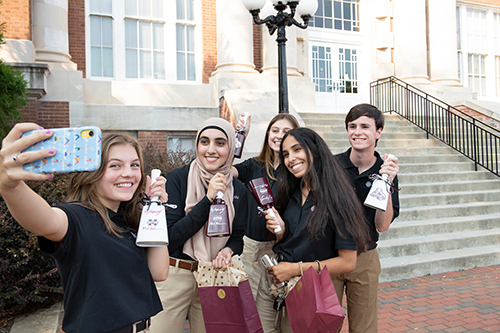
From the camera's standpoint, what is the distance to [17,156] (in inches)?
52.1

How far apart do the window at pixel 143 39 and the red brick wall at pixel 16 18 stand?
6.60 ft

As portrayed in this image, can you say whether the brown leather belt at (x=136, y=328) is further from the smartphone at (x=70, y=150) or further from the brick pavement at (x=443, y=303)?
the brick pavement at (x=443, y=303)

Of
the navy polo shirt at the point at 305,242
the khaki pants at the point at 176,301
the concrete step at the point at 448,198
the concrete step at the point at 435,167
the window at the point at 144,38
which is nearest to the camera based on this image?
the navy polo shirt at the point at 305,242

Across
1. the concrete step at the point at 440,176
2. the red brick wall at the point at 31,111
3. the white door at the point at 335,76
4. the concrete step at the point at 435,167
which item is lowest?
the concrete step at the point at 440,176

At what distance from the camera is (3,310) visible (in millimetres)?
4258

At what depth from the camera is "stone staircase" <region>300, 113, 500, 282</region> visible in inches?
243

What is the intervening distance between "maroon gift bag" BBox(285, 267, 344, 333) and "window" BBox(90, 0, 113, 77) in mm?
10328

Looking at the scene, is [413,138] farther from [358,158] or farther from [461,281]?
[358,158]

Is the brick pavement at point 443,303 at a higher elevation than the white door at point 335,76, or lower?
lower

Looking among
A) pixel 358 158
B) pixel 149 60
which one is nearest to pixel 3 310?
pixel 358 158

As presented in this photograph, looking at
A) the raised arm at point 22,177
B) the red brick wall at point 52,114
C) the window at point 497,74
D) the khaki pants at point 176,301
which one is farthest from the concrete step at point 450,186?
the window at point 497,74

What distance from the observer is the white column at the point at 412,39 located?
13.5m

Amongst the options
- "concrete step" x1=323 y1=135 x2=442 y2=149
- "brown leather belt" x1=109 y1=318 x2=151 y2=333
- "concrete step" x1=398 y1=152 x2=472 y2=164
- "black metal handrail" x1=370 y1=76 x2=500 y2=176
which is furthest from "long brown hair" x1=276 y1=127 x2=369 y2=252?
"black metal handrail" x1=370 y1=76 x2=500 y2=176

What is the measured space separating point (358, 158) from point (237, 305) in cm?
146
